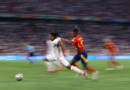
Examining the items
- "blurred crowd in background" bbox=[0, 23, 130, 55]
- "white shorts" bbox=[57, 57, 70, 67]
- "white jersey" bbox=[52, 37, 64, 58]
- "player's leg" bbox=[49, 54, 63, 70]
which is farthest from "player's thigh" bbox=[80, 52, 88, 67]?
"blurred crowd in background" bbox=[0, 23, 130, 55]

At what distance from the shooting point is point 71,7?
103 feet

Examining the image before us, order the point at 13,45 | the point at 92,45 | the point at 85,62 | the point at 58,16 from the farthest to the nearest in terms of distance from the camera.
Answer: the point at 58,16, the point at 92,45, the point at 13,45, the point at 85,62

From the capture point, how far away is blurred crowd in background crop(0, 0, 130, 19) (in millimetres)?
30172

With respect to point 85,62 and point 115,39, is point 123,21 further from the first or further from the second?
point 85,62

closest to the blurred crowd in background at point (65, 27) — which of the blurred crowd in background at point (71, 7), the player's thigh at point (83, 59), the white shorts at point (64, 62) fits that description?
the blurred crowd in background at point (71, 7)

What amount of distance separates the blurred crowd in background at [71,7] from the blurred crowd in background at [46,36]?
1883 millimetres

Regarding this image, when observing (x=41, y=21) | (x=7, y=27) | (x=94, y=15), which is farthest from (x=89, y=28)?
(x=7, y=27)

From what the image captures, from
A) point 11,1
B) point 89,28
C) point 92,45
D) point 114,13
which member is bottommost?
point 92,45

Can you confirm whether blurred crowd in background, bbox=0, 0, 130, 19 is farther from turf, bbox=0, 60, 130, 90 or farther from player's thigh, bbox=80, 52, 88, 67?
player's thigh, bbox=80, 52, 88, 67

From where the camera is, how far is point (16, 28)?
28.8 metres

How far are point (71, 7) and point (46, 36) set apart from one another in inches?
231

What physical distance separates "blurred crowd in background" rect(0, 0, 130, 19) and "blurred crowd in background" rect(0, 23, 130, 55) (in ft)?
6.18

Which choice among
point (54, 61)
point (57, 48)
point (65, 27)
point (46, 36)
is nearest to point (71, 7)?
point (65, 27)

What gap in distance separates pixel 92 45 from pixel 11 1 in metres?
12.2
